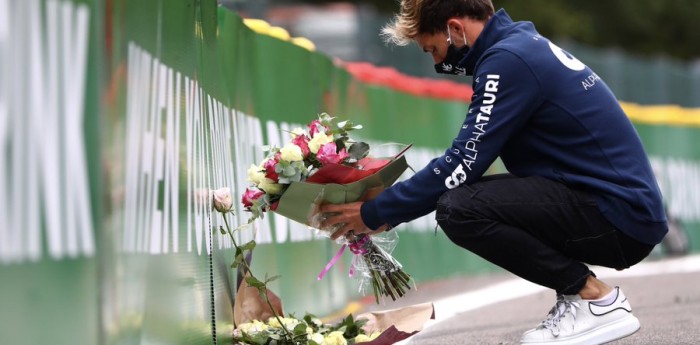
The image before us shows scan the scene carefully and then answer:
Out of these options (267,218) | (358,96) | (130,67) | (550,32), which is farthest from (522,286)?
(550,32)

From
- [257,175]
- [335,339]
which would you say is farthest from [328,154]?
[335,339]

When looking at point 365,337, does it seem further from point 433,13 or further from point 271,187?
point 433,13

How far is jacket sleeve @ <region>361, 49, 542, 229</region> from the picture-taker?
4.91m

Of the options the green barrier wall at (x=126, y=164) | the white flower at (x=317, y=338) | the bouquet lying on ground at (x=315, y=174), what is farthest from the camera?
the white flower at (x=317, y=338)

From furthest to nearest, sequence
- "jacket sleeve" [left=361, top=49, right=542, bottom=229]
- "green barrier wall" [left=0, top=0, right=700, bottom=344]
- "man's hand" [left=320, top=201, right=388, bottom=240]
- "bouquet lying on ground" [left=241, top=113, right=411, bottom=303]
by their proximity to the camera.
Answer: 1. "man's hand" [left=320, top=201, right=388, bottom=240]
2. "bouquet lying on ground" [left=241, top=113, right=411, bottom=303]
3. "jacket sleeve" [left=361, top=49, right=542, bottom=229]
4. "green barrier wall" [left=0, top=0, right=700, bottom=344]

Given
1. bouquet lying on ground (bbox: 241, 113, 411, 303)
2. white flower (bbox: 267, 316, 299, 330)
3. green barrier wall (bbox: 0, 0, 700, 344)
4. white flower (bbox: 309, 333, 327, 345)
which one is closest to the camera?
green barrier wall (bbox: 0, 0, 700, 344)

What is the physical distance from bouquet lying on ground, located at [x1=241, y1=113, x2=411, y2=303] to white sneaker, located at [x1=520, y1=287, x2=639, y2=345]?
0.90m

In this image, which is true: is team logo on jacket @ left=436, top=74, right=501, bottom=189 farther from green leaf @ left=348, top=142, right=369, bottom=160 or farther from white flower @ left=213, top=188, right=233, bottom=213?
white flower @ left=213, top=188, right=233, bottom=213

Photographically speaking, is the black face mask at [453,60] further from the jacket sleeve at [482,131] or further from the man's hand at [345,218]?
the man's hand at [345,218]

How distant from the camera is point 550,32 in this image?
125 feet

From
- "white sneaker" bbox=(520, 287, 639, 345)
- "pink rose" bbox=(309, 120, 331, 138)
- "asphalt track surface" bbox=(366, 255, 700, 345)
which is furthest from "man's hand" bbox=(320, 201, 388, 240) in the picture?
"asphalt track surface" bbox=(366, 255, 700, 345)

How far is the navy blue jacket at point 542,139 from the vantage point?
4.92m

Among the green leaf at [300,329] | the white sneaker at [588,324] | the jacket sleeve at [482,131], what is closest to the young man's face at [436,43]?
the jacket sleeve at [482,131]

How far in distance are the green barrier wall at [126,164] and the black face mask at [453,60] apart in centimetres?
99
